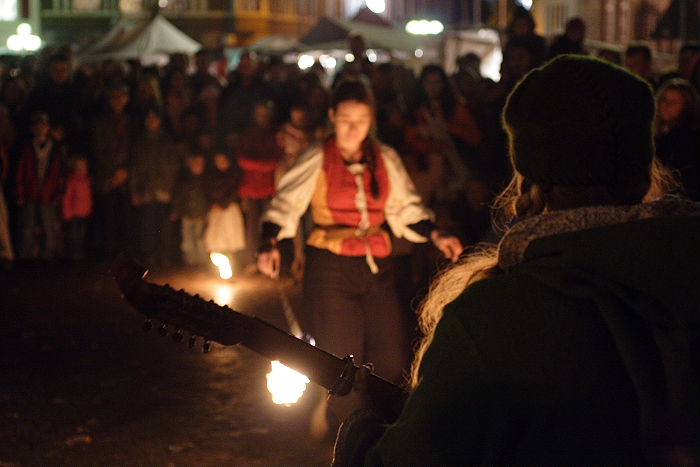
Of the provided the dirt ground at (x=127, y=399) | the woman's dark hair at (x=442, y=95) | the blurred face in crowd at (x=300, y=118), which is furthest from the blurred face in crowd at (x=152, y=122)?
the dirt ground at (x=127, y=399)

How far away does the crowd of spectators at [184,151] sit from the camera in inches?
492

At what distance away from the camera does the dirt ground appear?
654 cm

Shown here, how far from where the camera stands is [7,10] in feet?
162

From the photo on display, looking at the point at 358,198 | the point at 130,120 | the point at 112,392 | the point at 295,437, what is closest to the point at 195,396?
the point at 112,392

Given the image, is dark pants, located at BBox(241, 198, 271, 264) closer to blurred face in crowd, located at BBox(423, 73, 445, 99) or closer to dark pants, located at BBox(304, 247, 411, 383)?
blurred face in crowd, located at BBox(423, 73, 445, 99)

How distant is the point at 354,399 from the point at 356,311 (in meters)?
3.31

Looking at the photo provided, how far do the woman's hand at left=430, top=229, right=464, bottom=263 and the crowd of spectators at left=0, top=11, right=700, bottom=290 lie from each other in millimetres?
5766

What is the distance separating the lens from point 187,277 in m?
13.4

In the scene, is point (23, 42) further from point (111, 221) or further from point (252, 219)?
point (252, 219)

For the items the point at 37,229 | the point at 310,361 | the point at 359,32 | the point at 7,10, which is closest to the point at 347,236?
the point at 310,361

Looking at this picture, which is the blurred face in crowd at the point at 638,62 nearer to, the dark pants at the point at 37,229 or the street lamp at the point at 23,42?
the dark pants at the point at 37,229

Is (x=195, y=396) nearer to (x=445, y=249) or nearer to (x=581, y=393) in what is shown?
(x=445, y=249)

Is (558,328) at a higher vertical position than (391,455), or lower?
higher

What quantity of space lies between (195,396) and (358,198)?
7.53 ft
